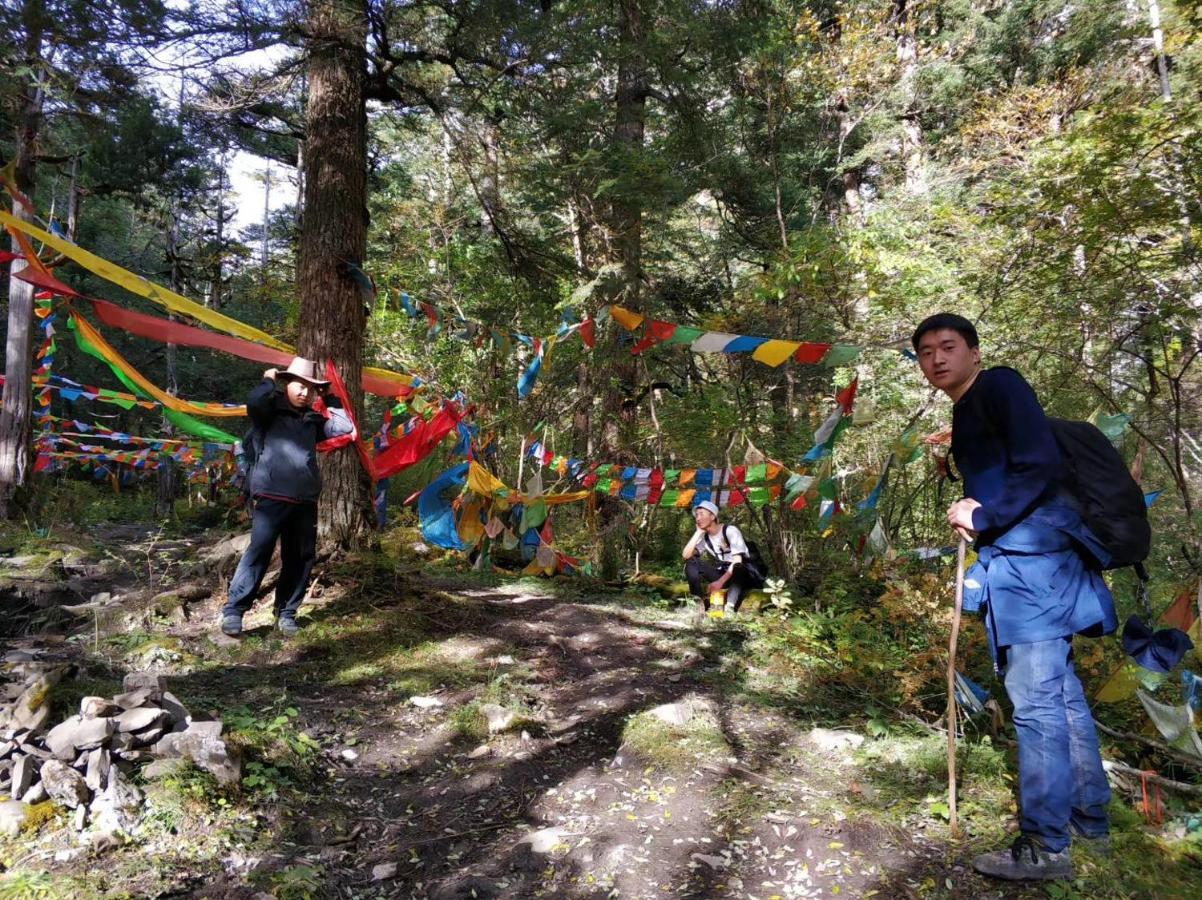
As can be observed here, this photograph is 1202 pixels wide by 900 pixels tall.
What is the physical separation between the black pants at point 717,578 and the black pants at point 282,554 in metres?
3.21

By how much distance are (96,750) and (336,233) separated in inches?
150

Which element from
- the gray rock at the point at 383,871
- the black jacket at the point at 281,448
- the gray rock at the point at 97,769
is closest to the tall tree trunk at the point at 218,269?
the black jacket at the point at 281,448

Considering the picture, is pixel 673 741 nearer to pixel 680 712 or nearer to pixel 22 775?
pixel 680 712

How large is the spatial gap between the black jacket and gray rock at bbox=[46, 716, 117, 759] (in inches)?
66.9

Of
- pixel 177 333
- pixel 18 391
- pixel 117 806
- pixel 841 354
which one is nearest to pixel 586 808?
pixel 117 806

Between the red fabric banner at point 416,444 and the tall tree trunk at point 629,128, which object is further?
the red fabric banner at point 416,444

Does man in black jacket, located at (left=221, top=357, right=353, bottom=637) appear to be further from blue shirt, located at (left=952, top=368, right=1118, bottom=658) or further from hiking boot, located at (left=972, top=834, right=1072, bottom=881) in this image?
hiking boot, located at (left=972, top=834, right=1072, bottom=881)

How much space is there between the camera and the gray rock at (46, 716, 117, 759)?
7.38 ft

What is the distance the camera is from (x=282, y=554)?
13.3 feet

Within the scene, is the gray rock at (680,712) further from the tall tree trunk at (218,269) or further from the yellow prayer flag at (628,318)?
the tall tree trunk at (218,269)

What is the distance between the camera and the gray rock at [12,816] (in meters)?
1.95

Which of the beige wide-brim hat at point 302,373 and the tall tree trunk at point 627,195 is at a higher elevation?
the tall tree trunk at point 627,195

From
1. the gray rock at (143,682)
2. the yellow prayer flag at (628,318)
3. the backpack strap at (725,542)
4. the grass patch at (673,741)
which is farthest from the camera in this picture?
the backpack strap at (725,542)

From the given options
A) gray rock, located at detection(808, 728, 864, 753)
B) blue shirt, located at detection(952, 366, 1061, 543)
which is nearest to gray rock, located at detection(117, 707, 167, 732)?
gray rock, located at detection(808, 728, 864, 753)
